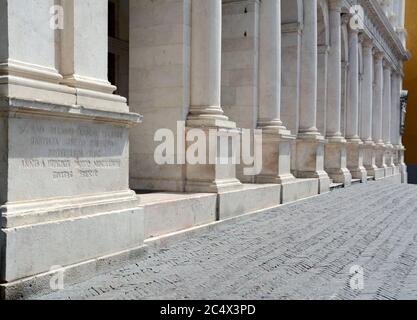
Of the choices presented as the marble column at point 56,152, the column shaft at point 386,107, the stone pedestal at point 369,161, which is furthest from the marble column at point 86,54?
the column shaft at point 386,107

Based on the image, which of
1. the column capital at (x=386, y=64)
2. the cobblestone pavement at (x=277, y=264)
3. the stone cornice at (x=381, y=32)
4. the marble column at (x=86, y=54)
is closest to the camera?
the cobblestone pavement at (x=277, y=264)

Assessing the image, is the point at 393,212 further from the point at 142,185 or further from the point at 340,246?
the point at 142,185

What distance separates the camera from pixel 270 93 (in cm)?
1288

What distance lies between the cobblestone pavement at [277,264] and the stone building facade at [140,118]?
45 centimetres

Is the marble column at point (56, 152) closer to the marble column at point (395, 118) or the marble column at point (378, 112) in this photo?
the marble column at point (378, 112)

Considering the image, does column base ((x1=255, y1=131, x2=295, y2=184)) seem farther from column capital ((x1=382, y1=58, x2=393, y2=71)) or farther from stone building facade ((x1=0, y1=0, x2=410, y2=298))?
column capital ((x1=382, y1=58, x2=393, y2=71))

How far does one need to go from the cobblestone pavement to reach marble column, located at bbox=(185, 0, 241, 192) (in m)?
1.05

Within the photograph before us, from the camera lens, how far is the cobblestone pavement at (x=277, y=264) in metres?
5.29

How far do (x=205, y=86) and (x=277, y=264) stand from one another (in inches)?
165

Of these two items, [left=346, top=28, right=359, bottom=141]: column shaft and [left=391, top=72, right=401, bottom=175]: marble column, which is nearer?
[left=346, top=28, right=359, bottom=141]: column shaft

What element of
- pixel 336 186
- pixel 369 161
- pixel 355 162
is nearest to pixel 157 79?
pixel 336 186

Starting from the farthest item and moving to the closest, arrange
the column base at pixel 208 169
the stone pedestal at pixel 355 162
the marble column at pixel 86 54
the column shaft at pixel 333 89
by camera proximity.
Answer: the stone pedestal at pixel 355 162, the column shaft at pixel 333 89, the column base at pixel 208 169, the marble column at pixel 86 54

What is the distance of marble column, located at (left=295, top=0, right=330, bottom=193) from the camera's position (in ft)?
53.2

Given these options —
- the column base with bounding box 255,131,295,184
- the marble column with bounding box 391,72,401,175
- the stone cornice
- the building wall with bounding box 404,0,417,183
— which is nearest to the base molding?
the column base with bounding box 255,131,295,184
